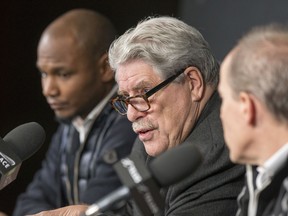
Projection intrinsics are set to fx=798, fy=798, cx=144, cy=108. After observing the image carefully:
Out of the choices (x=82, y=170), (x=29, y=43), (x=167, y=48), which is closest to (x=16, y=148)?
(x=167, y=48)

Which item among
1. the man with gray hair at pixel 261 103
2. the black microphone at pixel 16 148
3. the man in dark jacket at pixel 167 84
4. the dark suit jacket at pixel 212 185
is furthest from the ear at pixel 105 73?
the man with gray hair at pixel 261 103

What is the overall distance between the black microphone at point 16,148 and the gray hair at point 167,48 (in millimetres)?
379

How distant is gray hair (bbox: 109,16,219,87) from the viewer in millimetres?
2143

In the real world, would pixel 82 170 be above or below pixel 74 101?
below

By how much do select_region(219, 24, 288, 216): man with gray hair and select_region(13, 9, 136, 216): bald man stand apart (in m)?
1.55

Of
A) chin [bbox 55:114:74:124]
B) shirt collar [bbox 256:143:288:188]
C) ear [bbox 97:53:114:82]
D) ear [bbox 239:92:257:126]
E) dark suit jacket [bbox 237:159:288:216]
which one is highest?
ear [bbox 239:92:257:126]

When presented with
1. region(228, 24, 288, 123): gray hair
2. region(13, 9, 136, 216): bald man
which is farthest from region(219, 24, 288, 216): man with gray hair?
region(13, 9, 136, 216): bald man

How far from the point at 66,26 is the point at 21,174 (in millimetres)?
846

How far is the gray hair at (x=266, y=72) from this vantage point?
1.48m

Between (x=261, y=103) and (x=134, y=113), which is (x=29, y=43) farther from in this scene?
(x=261, y=103)

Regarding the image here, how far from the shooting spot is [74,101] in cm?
333

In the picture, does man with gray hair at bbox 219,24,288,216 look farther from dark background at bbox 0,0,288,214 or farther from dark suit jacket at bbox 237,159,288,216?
dark background at bbox 0,0,288,214

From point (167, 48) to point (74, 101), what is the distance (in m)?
1.24

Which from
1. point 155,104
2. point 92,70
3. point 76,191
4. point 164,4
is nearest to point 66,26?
point 92,70
